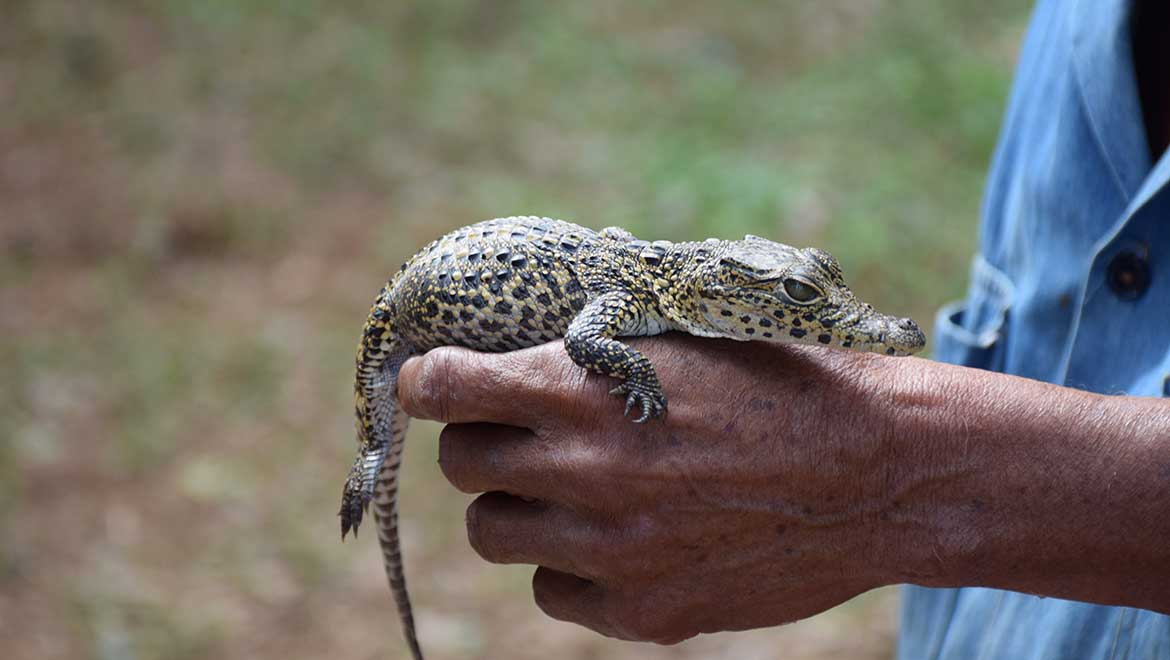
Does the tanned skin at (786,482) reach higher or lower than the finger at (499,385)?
lower

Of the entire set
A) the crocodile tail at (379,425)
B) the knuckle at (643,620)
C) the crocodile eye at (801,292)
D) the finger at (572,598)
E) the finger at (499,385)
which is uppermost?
the crocodile tail at (379,425)

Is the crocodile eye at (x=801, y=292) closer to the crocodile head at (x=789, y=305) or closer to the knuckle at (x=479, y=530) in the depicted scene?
the crocodile head at (x=789, y=305)

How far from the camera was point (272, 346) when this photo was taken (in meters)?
6.99

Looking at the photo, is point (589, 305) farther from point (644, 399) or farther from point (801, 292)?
point (801, 292)

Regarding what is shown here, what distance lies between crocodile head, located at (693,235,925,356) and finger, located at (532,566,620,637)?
1.93ft

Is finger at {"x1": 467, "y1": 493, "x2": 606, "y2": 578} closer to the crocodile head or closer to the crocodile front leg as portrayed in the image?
the crocodile front leg

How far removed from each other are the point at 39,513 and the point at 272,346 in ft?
5.88

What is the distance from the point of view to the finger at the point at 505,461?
6.84 feet

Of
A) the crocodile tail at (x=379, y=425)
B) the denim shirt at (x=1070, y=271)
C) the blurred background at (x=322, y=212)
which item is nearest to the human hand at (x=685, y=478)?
the crocodile tail at (x=379, y=425)

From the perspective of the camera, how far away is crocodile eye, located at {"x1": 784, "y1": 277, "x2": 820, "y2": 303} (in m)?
2.12

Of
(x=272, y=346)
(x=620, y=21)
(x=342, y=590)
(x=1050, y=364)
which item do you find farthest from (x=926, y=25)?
(x=1050, y=364)

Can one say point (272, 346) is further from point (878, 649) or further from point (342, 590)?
point (878, 649)

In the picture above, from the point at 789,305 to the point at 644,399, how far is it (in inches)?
13.8

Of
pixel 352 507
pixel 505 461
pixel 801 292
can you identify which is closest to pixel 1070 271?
pixel 801 292
